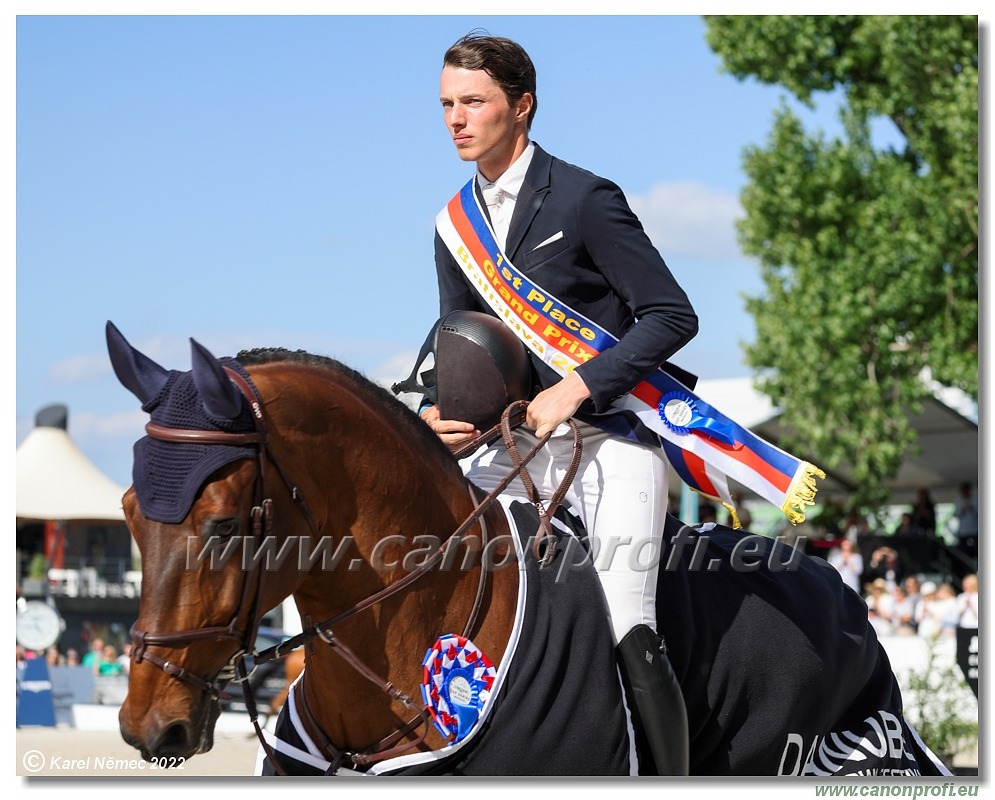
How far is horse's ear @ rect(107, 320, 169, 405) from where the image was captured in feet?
9.48

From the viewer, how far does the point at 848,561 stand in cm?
1400

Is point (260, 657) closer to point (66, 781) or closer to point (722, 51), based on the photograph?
point (66, 781)

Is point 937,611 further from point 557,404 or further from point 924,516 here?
point 557,404

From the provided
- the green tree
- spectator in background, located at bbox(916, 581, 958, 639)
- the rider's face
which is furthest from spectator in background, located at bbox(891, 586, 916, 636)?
the rider's face

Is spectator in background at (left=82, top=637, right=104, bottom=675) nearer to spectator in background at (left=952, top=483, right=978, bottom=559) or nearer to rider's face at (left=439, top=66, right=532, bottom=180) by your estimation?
spectator in background at (left=952, top=483, right=978, bottom=559)

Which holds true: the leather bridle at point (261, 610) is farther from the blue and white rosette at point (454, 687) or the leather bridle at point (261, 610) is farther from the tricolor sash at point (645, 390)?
the tricolor sash at point (645, 390)

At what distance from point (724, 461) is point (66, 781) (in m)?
2.70

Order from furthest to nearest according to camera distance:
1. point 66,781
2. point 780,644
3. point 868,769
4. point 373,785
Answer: point 66,781, point 868,769, point 780,644, point 373,785

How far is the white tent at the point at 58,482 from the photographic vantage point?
17.1 meters

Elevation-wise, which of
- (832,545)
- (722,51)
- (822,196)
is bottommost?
(832,545)

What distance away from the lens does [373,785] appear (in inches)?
124

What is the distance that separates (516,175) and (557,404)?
0.77 meters

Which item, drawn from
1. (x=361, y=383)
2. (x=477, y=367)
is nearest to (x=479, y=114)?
(x=477, y=367)

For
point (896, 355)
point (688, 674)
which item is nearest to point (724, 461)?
point (688, 674)
